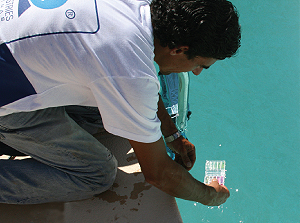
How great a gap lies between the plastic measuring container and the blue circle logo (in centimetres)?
162

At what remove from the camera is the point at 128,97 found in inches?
38.4

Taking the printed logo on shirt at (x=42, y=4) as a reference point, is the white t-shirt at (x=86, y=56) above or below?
below

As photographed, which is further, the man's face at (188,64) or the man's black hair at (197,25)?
the man's face at (188,64)

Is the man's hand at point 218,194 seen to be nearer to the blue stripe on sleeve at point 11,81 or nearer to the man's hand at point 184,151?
the man's hand at point 184,151

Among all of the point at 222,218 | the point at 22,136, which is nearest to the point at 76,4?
the point at 22,136

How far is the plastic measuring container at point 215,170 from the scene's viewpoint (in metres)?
2.22

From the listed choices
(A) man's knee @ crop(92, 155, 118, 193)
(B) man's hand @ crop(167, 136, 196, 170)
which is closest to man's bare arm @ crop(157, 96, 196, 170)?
(B) man's hand @ crop(167, 136, 196, 170)

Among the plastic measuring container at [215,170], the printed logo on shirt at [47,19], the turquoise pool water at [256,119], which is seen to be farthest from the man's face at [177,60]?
the turquoise pool water at [256,119]

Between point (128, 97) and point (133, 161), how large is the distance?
0.78 m

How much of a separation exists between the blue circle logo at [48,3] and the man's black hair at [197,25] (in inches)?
13.6

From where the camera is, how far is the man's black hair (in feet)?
3.42

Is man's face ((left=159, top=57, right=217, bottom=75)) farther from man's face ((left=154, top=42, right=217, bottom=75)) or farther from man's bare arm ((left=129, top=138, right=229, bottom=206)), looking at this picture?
man's bare arm ((left=129, top=138, right=229, bottom=206))

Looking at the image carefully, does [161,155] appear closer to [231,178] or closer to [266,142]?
[231,178]

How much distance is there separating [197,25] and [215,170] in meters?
1.55
